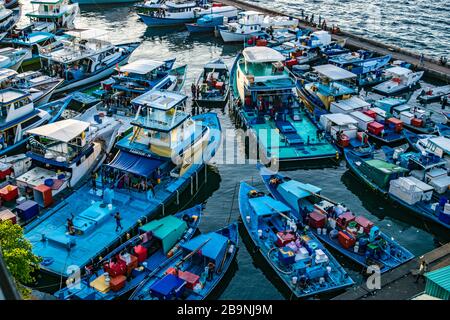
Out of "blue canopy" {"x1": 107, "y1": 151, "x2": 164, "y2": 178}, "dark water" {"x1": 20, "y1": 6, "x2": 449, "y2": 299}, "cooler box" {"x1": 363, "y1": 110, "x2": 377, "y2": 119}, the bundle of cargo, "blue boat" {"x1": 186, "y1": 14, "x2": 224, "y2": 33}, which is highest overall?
"blue boat" {"x1": 186, "y1": 14, "x2": 224, "y2": 33}

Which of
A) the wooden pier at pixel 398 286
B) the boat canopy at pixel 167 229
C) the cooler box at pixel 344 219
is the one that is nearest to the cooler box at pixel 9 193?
the boat canopy at pixel 167 229

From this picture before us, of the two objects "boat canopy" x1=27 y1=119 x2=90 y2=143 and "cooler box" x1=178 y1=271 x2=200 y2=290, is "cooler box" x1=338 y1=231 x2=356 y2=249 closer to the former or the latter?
"cooler box" x1=178 y1=271 x2=200 y2=290

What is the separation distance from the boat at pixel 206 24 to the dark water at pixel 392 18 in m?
19.0

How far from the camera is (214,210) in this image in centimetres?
3859

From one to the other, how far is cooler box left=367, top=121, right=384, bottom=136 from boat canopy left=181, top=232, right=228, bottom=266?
21.9 m

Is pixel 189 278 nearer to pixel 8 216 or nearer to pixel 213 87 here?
pixel 8 216

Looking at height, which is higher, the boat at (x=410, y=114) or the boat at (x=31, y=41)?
the boat at (x=31, y=41)

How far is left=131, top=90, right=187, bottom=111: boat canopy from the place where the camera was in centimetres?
3938

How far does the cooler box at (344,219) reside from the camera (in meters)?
33.7

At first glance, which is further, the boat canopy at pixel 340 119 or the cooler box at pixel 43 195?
the boat canopy at pixel 340 119

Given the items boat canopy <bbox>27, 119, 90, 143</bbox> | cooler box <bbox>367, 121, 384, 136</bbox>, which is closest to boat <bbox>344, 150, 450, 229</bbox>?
cooler box <bbox>367, 121, 384, 136</bbox>

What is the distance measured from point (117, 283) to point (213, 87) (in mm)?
32137

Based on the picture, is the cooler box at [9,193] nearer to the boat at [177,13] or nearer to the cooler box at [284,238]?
the cooler box at [284,238]
